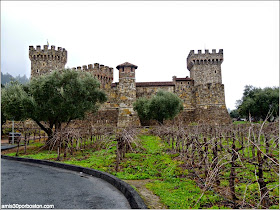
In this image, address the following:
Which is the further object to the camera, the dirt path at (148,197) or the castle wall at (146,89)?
the castle wall at (146,89)

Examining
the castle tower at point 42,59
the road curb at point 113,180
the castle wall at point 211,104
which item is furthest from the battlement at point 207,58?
the road curb at point 113,180

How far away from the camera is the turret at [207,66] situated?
42.8m

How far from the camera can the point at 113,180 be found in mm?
7449

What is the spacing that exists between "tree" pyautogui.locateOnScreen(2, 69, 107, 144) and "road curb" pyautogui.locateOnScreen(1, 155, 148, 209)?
328 centimetres

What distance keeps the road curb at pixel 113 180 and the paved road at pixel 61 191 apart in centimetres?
14

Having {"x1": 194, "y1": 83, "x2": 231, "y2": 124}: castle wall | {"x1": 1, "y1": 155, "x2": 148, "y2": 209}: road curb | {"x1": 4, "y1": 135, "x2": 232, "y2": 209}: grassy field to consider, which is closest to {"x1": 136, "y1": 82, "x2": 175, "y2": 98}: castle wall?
{"x1": 194, "y1": 83, "x2": 231, "y2": 124}: castle wall

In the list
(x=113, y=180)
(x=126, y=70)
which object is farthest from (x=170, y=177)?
(x=126, y=70)

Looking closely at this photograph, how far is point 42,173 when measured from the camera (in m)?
9.36

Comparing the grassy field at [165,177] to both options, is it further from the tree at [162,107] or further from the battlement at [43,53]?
the battlement at [43,53]

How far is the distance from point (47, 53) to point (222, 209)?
38007 millimetres

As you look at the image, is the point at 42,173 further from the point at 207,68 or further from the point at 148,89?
the point at 207,68

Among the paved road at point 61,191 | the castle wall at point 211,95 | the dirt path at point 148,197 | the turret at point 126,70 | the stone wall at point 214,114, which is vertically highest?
the turret at point 126,70

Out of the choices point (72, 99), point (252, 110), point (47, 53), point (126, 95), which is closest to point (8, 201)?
point (72, 99)

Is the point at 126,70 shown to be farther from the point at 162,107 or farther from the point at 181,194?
the point at 181,194
